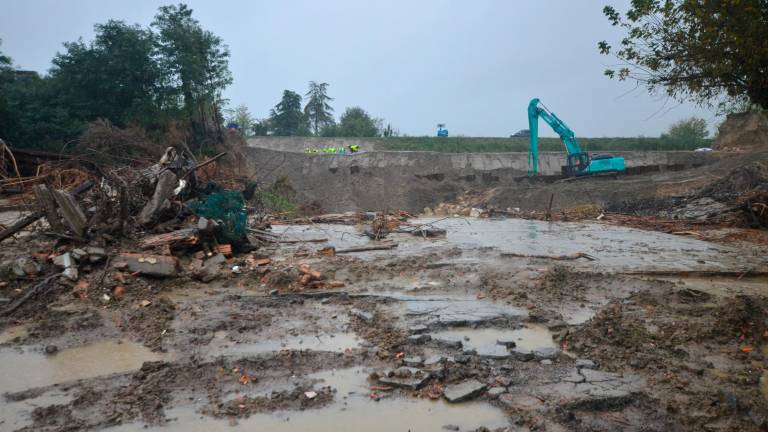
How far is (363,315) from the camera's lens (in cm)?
615

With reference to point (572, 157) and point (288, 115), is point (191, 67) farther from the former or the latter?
point (288, 115)

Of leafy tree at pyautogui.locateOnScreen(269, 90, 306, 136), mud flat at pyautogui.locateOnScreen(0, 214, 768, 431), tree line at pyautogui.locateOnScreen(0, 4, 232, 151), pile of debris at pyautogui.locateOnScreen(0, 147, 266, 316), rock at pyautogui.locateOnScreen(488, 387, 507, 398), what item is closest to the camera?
mud flat at pyautogui.locateOnScreen(0, 214, 768, 431)

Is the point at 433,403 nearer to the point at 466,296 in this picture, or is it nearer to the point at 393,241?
the point at 466,296

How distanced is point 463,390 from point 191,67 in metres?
24.1

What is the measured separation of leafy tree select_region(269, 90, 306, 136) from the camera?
190 ft

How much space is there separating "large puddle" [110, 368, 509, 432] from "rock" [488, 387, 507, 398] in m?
0.15

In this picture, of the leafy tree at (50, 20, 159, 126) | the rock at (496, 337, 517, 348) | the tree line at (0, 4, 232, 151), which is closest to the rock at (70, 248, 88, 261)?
the rock at (496, 337, 517, 348)

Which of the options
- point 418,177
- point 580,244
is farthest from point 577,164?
point 580,244

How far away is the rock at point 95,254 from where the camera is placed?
7148 mm

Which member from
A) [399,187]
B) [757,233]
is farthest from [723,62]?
[399,187]

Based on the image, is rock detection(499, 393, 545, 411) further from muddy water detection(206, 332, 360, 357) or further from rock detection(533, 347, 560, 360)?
muddy water detection(206, 332, 360, 357)

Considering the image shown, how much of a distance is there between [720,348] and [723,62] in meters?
3.55

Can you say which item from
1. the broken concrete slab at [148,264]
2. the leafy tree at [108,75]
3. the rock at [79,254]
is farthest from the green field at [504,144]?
→ the rock at [79,254]

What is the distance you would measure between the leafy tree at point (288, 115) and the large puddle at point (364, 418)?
182 feet
